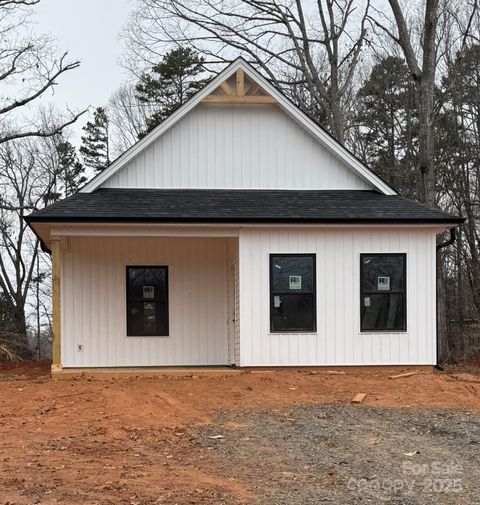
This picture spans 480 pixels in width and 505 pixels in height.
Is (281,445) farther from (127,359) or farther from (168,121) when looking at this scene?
(168,121)

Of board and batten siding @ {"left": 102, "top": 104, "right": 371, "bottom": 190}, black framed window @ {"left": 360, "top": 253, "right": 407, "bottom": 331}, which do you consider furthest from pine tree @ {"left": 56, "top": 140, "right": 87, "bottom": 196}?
black framed window @ {"left": 360, "top": 253, "right": 407, "bottom": 331}

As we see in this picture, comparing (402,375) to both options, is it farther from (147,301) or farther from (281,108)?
(281,108)

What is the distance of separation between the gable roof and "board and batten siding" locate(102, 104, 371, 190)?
19 centimetres

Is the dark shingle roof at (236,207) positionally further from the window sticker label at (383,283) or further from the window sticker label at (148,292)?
the window sticker label at (148,292)

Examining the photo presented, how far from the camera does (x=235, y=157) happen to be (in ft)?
49.4

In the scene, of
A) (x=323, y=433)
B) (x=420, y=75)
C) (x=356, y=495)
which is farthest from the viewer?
(x=420, y=75)

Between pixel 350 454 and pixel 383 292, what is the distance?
6557mm

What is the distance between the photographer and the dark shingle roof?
13211 mm

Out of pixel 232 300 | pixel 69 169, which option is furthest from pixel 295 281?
pixel 69 169

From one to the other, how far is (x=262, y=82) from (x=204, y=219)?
11.8 feet

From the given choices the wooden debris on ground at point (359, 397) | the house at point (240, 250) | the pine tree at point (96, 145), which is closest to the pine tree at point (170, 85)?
the pine tree at point (96, 145)

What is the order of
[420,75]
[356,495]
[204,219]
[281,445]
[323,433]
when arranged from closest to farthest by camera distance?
1. [356,495]
2. [281,445]
3. [323,433]
4. [204,219]
5. [420,75]

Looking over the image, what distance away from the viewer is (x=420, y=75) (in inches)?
813

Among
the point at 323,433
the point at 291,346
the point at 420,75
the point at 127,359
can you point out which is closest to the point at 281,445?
the point at 323,433
